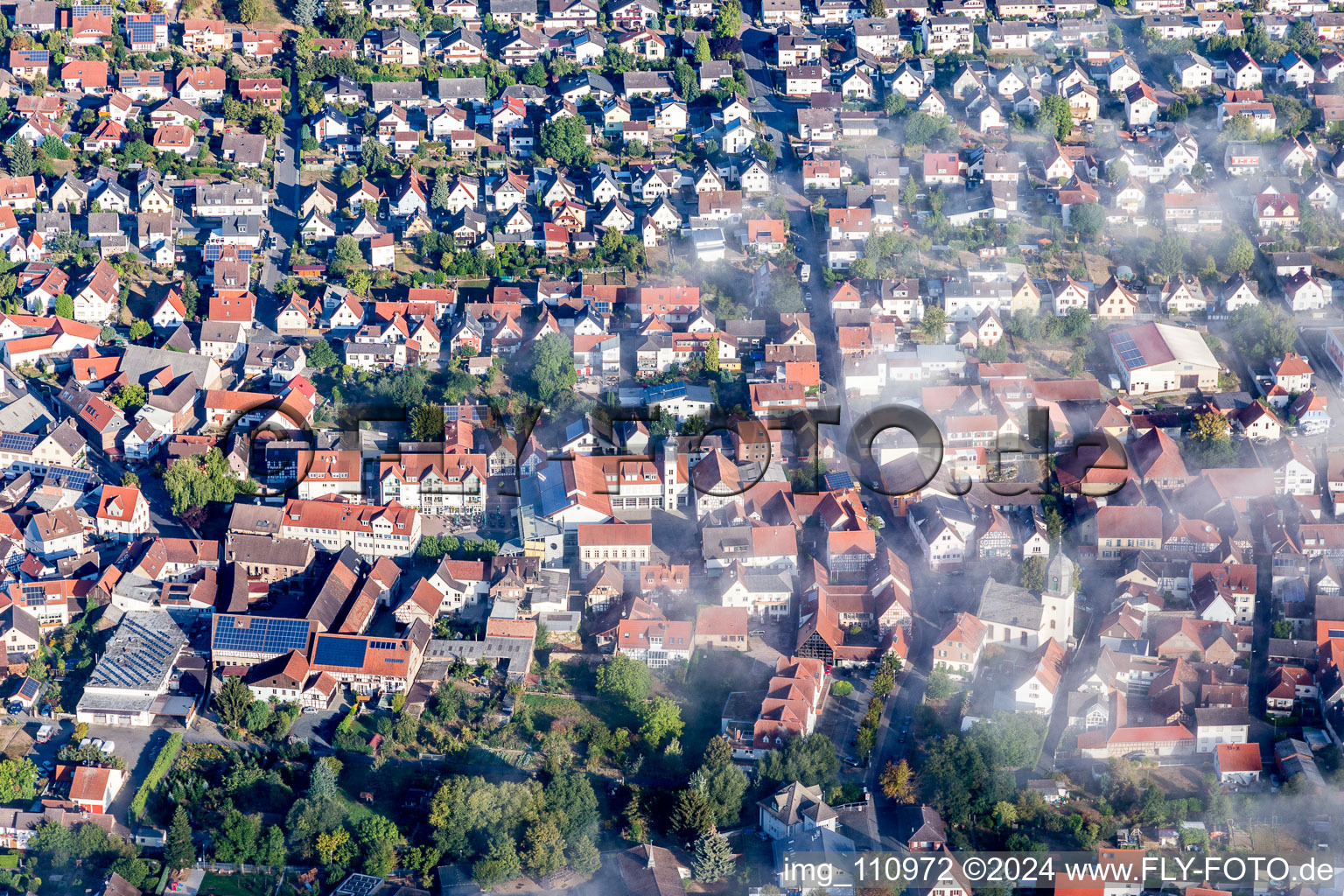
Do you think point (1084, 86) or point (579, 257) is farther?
point (1084, 86)

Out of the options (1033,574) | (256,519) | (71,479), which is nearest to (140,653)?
(256,519)

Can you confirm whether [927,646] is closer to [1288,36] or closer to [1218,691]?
[1218,691]

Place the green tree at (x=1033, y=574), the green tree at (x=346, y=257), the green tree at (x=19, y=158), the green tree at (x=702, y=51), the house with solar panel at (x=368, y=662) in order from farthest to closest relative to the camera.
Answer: the green tree at (x=702, y=51) < the green tree at (x=19, y=158) < the green tree at (x=346, y=257) < the green tree at (x=1033, y=574) < the house with solar panel at (x=368, y=662)

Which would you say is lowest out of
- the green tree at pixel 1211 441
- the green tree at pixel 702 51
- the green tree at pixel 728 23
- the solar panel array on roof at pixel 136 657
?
the solar panel array on roof at pixel 136 657

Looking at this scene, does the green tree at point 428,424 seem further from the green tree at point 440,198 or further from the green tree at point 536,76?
the green tree at point 536,76

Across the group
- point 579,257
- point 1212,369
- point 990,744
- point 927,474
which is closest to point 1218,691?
point 990,744

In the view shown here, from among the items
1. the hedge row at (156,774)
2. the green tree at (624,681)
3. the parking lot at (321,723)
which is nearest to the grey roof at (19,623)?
the hedge row at (156,774)

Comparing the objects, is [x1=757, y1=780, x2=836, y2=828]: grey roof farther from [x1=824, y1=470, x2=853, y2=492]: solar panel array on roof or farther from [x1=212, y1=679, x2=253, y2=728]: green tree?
[x1=212, y1=679, x2=253, y2=728]: green tree

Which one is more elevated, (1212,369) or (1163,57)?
(1163,57)
